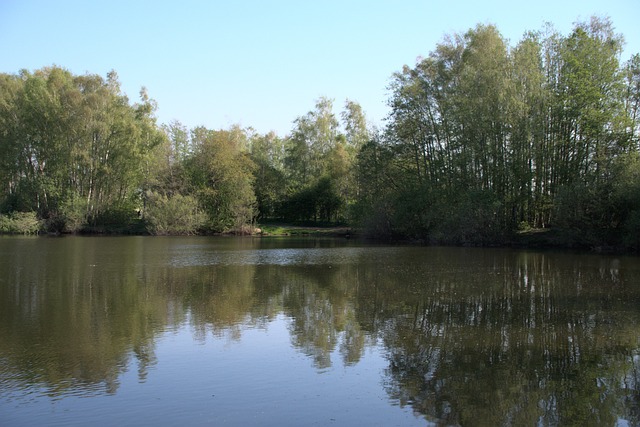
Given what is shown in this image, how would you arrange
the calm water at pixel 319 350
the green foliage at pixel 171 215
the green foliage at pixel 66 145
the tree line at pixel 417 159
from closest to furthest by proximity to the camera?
the calm water at pixel 319 350 < the tree line at pixel 417 159 < the green foliage at pixel 66 145 < the green foliage at pixel 171 215

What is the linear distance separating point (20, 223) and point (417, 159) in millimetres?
34778

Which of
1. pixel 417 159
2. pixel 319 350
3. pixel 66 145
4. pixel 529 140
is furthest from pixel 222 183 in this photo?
pixel 319 350

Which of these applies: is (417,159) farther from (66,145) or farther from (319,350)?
(319,350)

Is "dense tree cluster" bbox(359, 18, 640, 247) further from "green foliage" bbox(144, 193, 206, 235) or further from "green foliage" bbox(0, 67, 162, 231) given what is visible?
"green foliage" bbox(0, 67, 162, 231)

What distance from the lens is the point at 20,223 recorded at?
47.7 m

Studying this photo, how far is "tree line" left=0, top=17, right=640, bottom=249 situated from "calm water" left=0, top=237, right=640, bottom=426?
17.2 meters

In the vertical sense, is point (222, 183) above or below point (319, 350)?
above

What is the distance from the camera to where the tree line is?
33219 mm

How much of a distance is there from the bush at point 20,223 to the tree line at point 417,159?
0.45 feet

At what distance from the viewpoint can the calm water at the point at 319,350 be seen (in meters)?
6.56

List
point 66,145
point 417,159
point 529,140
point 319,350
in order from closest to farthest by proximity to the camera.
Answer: point 319,350, point 529,140, point 417,159, point 66,145

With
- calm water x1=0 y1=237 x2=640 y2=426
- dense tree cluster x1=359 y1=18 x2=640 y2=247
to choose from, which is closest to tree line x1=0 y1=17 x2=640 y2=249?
dense tree cluster x1=359 y1=18 x2=640 y2=247

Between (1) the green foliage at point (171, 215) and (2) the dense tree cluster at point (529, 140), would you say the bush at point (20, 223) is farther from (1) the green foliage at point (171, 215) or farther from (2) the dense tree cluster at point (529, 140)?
(2) the dense tree cluster at point (529, 140)

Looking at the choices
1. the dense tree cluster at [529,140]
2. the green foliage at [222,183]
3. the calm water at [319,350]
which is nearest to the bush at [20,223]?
the green foliage at [222,183]
